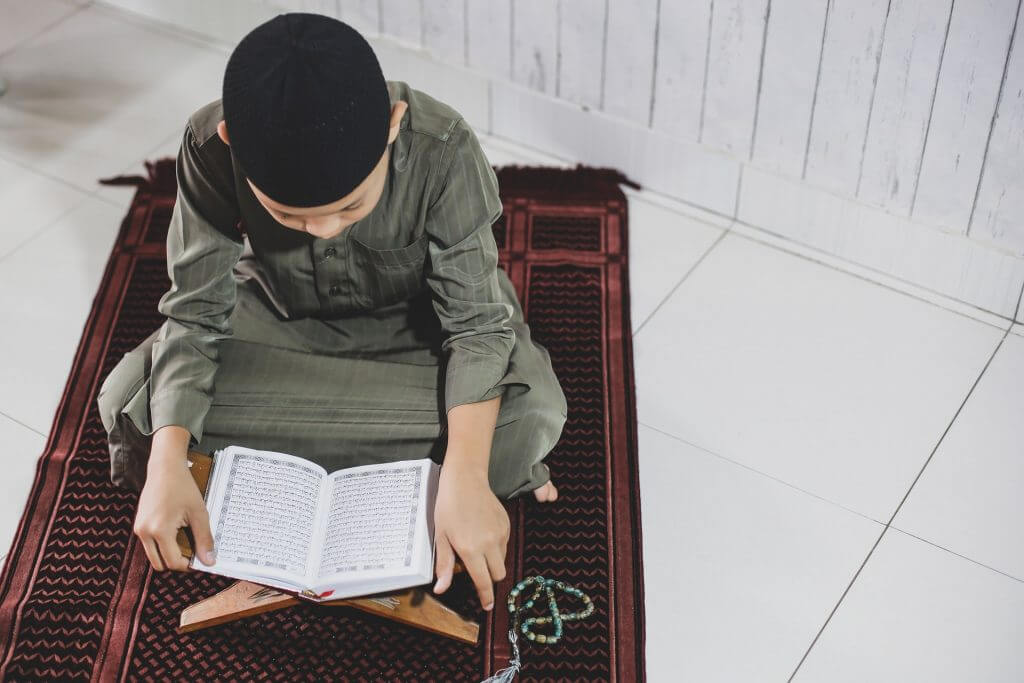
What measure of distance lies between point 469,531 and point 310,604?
406 millimetres

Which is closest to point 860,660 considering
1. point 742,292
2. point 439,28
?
point 742,292

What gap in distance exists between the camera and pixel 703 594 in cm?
157

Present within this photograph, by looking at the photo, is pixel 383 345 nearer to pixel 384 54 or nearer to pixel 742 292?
pixel 742 292

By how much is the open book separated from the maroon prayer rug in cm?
24

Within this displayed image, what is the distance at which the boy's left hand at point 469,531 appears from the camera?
124 centimetres

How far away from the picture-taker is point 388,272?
1.44 meters

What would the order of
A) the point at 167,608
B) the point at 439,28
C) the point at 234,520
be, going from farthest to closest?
1. the point at 439,28
2. the point at 167,608
3. the point at 234,520

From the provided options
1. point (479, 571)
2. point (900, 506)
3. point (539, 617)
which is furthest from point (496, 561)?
point (900, 506)

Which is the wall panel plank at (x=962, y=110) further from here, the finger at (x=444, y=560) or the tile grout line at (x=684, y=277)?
the finger at (x=444, y=560)

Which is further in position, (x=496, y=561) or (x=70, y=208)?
(x=70, y=208)

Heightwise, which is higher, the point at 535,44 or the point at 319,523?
the point at 535,44

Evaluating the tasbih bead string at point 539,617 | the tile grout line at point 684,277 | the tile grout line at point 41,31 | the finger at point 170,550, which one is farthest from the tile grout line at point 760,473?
the tile grout line at point 41,31

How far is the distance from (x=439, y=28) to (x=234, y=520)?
1.38 metres

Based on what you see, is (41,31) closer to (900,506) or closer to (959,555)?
(900,506)
